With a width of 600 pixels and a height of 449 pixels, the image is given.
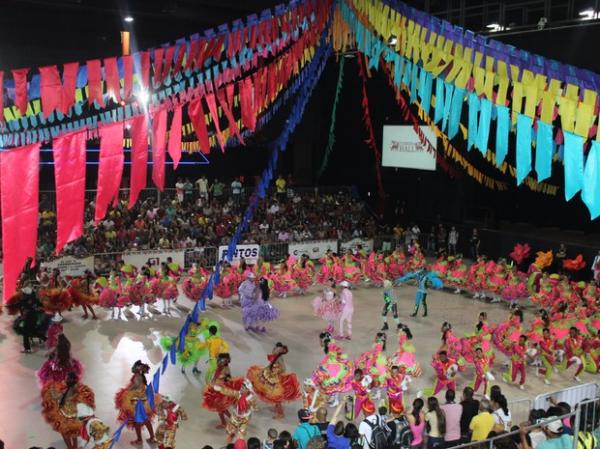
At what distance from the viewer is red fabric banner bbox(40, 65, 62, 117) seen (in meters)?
6.66

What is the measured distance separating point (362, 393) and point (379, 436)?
6.24 ft

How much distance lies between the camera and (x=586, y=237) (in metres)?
20.6

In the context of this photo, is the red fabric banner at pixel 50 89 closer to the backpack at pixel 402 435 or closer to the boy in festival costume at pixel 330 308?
the backpack at pixel 402 435

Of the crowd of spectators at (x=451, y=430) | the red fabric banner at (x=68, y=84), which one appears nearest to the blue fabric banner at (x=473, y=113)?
→ the crowd of spectators at (x=451, y=430)

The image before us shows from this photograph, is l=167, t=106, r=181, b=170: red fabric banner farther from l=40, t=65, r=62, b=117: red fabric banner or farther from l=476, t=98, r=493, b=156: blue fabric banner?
l=476, t=98, r=493, b=156: blue fabric banner

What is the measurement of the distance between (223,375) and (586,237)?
1578 cm

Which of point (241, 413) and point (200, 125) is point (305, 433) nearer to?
point (241, 413)

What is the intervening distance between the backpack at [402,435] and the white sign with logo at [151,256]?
1079cm

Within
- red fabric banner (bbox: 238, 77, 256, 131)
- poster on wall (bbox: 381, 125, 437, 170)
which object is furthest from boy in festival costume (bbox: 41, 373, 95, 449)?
poster on wall (bbox: 381, 125, 437, 170)

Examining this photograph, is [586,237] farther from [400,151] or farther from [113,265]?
[113,265]

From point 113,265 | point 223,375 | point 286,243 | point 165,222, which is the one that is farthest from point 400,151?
point 223,375

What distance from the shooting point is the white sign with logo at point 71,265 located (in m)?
16.4

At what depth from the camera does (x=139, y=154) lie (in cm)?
692

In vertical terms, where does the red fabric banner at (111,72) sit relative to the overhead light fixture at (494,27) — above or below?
below
